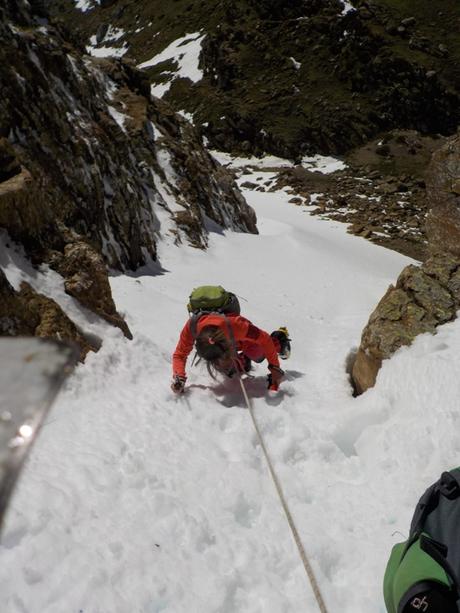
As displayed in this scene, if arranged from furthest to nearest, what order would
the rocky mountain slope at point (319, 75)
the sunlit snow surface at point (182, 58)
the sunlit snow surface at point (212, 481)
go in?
the sunlit snow surface at point (182, 58), the rocky mountain slope at point (319, 75), the sunlit snow surface at point (212, 481)

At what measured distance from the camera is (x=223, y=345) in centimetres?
562

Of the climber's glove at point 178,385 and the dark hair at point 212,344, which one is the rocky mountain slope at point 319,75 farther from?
the climber's glove at point 178,385

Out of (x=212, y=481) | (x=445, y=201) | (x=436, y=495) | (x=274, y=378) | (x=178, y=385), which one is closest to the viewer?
(x=436, y=495)

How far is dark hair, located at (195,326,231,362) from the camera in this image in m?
5.49

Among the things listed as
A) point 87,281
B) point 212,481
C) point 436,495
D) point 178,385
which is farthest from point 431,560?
point 87,281

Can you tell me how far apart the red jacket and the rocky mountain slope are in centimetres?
5351

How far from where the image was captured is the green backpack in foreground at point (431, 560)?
205 centimetres

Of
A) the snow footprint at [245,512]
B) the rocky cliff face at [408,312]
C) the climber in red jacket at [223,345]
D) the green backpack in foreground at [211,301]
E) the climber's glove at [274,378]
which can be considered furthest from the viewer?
the rocky cliff face at [408,312]

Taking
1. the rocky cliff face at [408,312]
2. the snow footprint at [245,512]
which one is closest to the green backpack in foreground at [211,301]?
the rocky cliff face at [408,312]

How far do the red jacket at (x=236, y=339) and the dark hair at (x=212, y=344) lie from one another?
0.06m

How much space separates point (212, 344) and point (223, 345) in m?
0.16

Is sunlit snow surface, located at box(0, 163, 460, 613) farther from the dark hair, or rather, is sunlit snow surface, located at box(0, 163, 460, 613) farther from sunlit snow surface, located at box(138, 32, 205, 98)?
sunlit snow surface, located at box(138, 32, 205, 98)

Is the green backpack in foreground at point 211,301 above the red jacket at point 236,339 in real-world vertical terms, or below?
above

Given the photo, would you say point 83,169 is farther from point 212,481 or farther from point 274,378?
point 212,481
